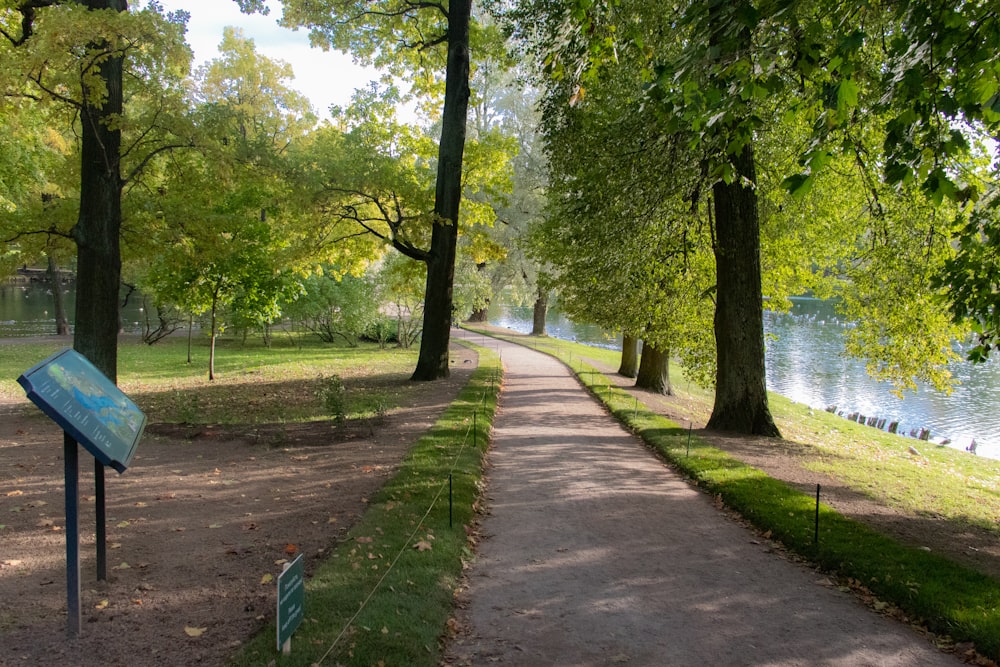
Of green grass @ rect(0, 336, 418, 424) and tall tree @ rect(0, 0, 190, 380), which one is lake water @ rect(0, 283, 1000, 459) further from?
tall tree @ rect(0, 0, 190, 380)

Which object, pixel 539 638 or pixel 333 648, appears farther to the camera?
pixel 539 638

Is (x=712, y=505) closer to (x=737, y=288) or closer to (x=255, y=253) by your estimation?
(x=737, y=288)

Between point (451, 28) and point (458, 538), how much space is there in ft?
47.7

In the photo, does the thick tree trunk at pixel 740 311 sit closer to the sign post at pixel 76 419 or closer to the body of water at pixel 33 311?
the sign post at pixel 76 419

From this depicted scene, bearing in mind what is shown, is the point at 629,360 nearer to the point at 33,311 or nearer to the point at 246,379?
the point at 246,379

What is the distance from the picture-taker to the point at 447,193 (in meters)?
17.4

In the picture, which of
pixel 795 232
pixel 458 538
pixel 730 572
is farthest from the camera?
pixel 795 232

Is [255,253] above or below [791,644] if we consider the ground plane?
above

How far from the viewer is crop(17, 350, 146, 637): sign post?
355 centimetres

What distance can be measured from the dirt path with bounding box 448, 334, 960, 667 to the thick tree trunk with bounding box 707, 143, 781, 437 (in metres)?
3.78

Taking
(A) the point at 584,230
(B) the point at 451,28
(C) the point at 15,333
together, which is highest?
(B) the point at 451,28

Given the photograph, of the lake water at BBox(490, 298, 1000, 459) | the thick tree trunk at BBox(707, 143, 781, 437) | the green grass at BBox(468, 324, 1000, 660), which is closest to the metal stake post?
the green grass at BBox(468, 324, 1000, 660)

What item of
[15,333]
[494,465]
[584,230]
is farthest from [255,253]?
[15,333]

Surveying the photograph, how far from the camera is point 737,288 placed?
12.0 m
